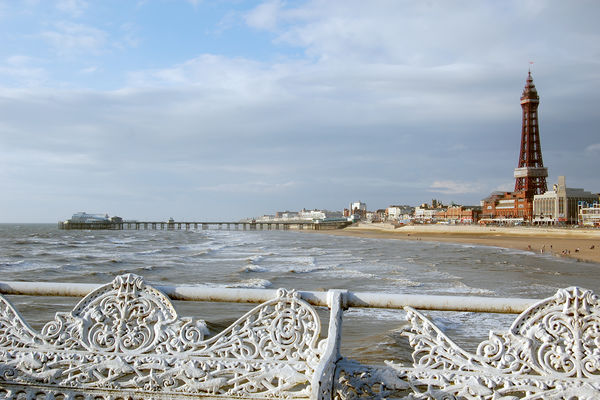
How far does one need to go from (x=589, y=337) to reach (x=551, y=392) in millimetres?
343

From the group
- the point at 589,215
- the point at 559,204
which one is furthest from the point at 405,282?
the point at 559,204

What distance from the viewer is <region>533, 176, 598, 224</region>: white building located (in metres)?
98.4

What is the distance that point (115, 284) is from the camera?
287cm

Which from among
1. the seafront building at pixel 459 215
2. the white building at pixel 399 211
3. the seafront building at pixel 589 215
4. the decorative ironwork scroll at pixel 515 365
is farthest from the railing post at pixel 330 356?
the white building at pixel 399 211

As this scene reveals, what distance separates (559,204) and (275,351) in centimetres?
11111

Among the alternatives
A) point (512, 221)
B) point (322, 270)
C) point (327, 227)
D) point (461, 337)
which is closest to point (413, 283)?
point (322, 270)

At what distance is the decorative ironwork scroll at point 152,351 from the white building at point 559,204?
104923 millimetres

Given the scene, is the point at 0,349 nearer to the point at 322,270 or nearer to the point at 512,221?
the point at 322,270

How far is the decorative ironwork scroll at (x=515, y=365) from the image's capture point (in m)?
2.42

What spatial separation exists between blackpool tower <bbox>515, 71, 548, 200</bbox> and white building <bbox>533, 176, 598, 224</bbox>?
314 cm

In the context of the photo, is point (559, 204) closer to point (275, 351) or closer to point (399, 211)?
point (399, 211)

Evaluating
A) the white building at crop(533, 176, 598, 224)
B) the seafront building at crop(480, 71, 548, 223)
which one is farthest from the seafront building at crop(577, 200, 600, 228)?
the seafront building at crop(480, 71, 548, 223)

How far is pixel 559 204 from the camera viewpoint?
329 feet

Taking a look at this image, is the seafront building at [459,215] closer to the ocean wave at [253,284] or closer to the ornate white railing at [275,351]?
the ocean wave at [253,284]
